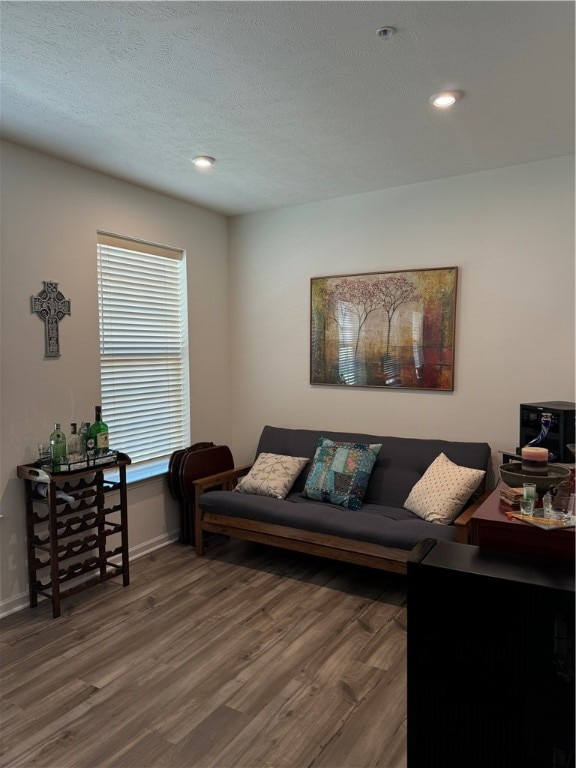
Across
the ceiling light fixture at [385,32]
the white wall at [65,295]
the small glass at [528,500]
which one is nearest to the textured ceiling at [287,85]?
the ceiling light fixture at [385,32]

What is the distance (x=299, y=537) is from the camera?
342 centimetres

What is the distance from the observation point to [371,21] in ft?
6.28

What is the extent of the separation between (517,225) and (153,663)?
11.1ft

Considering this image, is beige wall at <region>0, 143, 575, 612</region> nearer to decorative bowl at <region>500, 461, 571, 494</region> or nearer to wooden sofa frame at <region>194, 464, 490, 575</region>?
wooden sofa frame at <region>194, 464, 490, 575</region>

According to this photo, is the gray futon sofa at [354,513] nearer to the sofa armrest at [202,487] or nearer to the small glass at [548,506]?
the sofa armrest at [202,487]

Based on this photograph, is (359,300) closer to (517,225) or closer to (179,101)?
(517,225)

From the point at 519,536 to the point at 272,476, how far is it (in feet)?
8.05

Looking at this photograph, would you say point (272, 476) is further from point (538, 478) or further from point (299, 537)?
point (538, 478)

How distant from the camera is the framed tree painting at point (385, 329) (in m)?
3.78

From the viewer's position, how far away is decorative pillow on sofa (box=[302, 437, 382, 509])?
366 cm

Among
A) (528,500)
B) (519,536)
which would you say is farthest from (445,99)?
(519,536)

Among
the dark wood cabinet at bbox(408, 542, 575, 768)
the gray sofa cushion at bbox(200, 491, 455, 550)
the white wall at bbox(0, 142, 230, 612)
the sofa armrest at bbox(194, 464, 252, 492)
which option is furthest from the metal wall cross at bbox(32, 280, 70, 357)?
the dark wood cabinet at bbox(408, 542, 575, 768)

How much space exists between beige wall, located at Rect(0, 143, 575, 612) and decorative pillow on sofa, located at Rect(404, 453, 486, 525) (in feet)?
1.46

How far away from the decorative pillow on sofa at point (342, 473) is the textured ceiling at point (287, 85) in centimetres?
194
